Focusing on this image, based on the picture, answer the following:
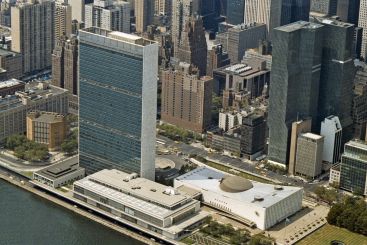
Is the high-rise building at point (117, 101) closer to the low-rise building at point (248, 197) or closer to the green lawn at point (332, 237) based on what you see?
the low-rise building at point (248, 197)

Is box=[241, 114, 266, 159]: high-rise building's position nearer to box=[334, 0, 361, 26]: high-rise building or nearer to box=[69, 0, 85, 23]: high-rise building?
box=[334, 0, 361, 26]: high-rise building

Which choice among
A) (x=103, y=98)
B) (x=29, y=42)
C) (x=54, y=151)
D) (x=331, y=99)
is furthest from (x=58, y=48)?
(x=331, y=99)

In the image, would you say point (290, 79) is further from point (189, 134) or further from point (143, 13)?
point (143, 13)

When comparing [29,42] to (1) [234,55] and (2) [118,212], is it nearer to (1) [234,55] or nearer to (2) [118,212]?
(1) [234,55]

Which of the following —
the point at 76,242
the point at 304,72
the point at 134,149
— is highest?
the point at 304,72

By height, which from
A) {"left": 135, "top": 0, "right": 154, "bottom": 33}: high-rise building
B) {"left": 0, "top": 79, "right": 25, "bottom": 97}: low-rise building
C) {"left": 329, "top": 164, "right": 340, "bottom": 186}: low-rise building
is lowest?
{"left": 329, "top": 164, "right": 340, "bottom": 186}: low-rise building

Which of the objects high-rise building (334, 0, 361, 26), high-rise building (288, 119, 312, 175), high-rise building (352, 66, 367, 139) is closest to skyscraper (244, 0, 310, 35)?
high-rise building (334, 0, 361, 26)
